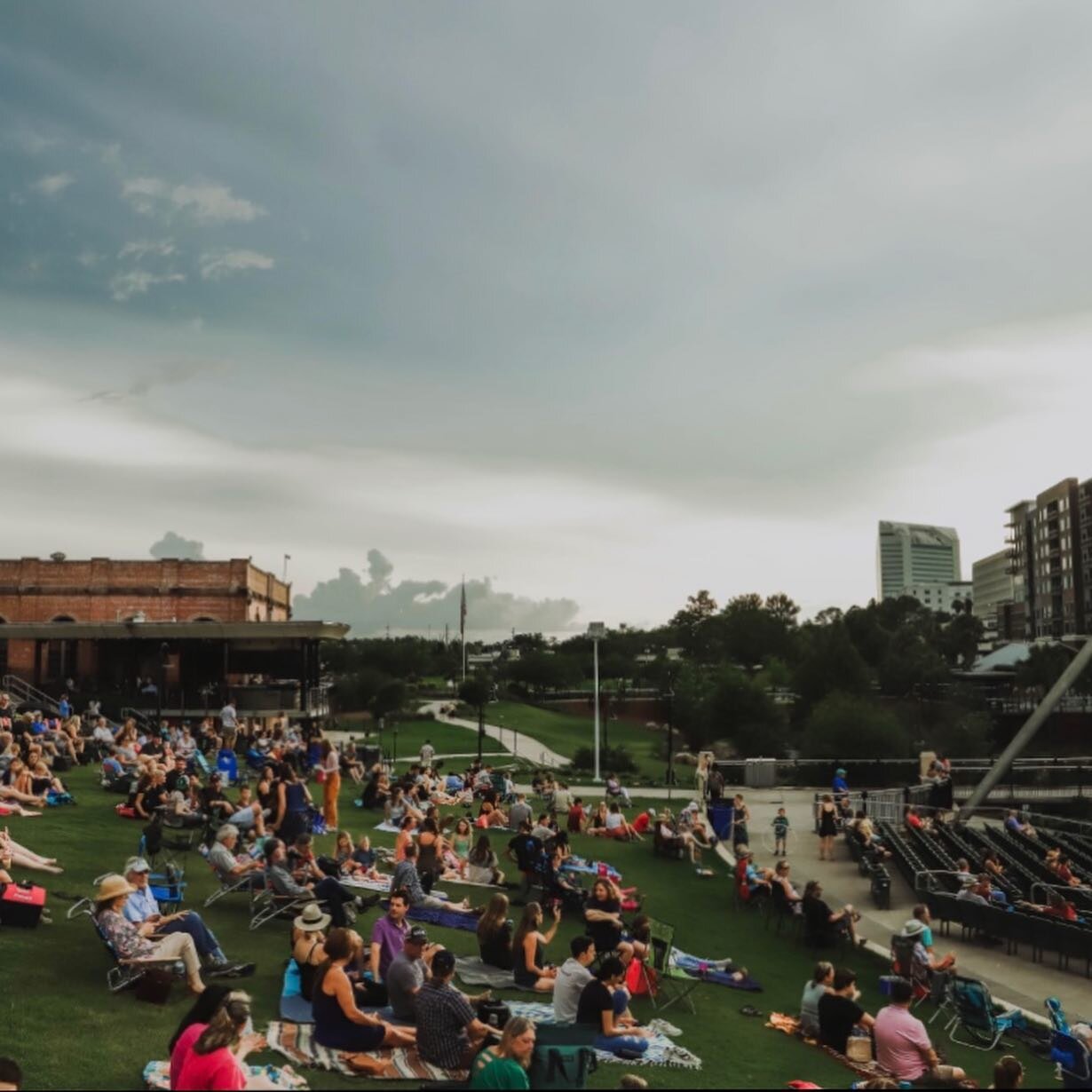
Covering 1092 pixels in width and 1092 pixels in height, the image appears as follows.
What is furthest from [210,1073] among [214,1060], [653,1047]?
[653,1047]

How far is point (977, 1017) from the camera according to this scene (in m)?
12.1

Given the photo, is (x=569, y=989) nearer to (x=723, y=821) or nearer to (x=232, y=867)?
(x=232, y=867)

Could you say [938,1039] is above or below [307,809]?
below

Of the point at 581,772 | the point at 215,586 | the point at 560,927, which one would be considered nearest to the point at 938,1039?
the point at 560,927

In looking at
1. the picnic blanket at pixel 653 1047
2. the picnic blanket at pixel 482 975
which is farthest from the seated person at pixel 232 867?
the picnic blanket at pixel 653 1047

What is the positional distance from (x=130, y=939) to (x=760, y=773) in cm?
3097

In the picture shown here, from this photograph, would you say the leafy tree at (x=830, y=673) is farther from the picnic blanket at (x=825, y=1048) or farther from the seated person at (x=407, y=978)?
the seated person at (x=407, y=978)

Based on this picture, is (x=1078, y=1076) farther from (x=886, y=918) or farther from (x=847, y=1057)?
(x=886, y=918)

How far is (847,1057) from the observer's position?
34.0 ft

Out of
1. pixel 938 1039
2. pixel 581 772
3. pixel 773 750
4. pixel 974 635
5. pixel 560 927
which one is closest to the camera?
pixel 938 1039

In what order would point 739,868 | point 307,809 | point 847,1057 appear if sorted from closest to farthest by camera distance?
point 847,1057, point 307,809, point 739,868

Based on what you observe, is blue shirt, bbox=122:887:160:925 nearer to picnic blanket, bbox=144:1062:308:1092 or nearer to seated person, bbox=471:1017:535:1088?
picnic blanket, bbox=144:1062:308:1092

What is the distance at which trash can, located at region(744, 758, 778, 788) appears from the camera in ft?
124

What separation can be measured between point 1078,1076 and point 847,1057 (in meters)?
2.03
